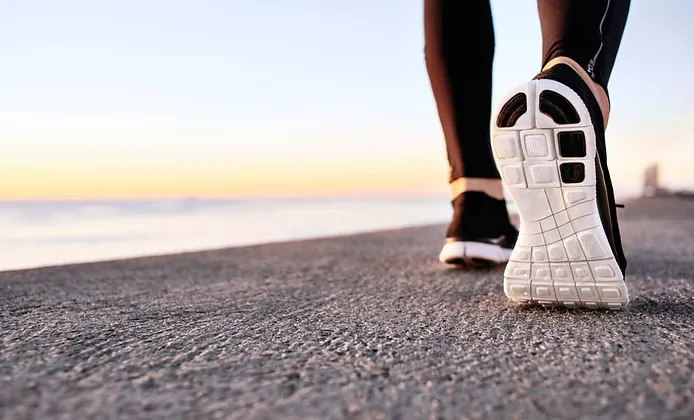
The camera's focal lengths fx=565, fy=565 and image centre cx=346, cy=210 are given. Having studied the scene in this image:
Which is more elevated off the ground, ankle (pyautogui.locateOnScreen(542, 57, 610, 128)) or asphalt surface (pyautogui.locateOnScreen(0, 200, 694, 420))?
ankle (pyautogui.locateOnScreen(542, 57, 610, 128))

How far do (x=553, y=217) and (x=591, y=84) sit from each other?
22cm

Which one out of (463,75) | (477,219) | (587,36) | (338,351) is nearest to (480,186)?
(477,219)

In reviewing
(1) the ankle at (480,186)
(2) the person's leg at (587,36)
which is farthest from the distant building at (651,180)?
(2) the person's leg at (587,36)

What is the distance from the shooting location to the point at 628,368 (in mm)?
553

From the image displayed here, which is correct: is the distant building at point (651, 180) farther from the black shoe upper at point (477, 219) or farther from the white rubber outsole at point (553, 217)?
the white rubber outsole at point (553, 217)

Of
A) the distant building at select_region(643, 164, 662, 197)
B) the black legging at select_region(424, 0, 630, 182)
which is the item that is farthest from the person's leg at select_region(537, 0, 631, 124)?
the distant building at select_region(643, 164, 662, 197)

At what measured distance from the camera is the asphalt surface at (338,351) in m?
0.47

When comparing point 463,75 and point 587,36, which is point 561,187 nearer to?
point 587,36

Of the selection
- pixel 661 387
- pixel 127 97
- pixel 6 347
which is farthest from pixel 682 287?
pixel 127 97

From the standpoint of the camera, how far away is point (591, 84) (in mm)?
868

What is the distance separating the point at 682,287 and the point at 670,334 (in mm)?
451

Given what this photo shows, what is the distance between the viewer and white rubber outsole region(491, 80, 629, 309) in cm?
80

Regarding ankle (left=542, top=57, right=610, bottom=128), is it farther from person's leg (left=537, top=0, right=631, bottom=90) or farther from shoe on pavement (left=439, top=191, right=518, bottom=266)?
shoe on pavement (left=439, top=191, right=518, bottom=266)

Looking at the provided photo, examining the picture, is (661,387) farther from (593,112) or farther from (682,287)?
(682,287)
